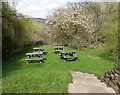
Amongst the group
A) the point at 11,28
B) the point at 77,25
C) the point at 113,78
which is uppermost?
the point at 77,25

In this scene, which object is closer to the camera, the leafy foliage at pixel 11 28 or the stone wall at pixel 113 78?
the stone wall at pixel 113 78

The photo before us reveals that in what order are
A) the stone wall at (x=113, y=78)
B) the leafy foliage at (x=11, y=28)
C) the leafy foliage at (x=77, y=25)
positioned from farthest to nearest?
the leafy foliage at (x=77, y=25), the leafy foliage at (x=11, y=28), the stone wall at (x=113, y=78)

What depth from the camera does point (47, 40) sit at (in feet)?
85.1

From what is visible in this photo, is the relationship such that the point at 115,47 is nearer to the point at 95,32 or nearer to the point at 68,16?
the point at 68,16

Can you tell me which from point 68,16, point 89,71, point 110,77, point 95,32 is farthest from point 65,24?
point 110,77

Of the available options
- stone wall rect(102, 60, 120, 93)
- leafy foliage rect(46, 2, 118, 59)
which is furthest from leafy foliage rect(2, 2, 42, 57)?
stone wall rect(102, 60, 120, 93)

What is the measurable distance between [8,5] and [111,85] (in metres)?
11.3

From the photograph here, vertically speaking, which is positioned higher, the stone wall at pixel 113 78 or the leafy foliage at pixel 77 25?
the leafy foliage at pixel 77 25

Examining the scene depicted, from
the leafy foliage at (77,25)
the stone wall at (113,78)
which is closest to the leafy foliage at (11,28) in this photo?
the leafy foliage at (77,25)

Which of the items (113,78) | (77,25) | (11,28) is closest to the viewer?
(113,78)

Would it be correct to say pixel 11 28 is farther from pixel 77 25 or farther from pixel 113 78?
pixel 77 25

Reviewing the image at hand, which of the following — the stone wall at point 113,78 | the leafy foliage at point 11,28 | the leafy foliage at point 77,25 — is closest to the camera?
the stone wall at point 113,78

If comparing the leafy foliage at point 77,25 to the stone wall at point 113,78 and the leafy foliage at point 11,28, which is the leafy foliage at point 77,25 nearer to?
the leafy foliage at point 11,28

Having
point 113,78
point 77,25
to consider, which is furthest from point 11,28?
point 77,25
